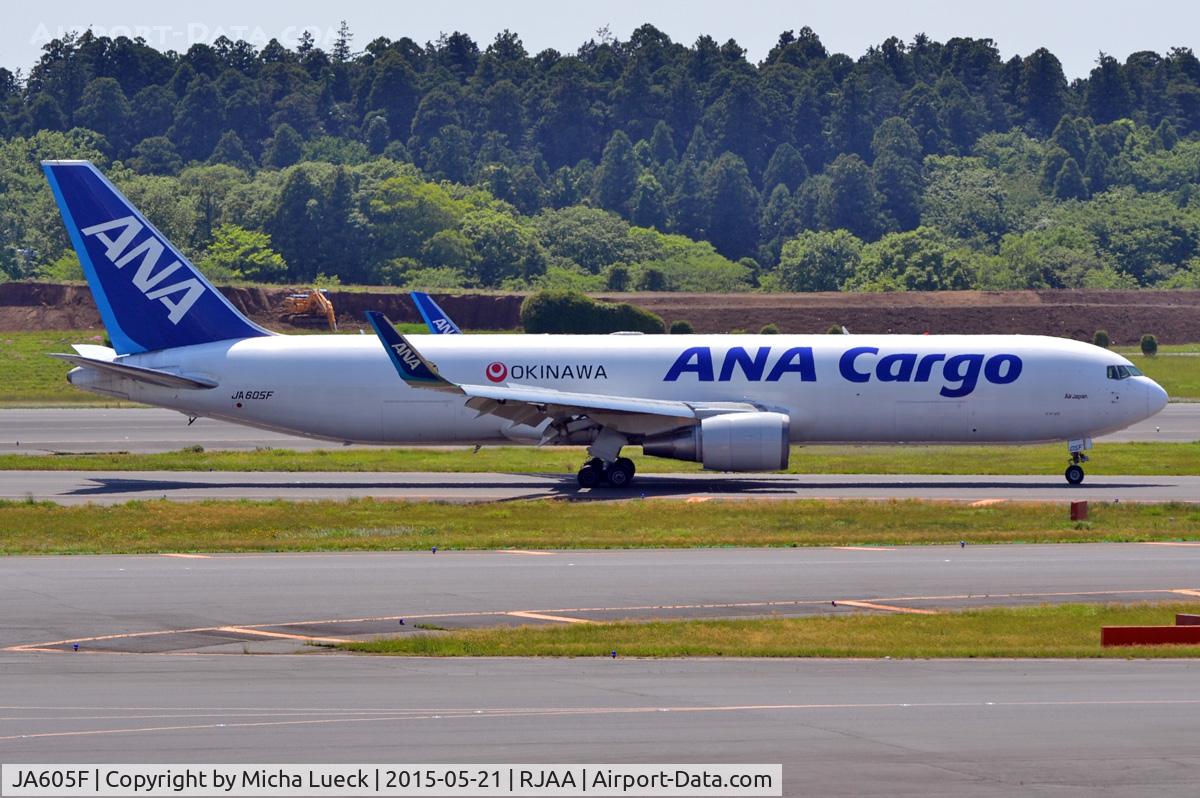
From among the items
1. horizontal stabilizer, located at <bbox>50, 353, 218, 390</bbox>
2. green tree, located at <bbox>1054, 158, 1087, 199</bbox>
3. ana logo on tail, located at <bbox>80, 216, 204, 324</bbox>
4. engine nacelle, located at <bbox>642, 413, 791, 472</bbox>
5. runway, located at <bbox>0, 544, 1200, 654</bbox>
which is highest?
green tree, located at <bbox>1054, 158, 1087, 199</bbox>

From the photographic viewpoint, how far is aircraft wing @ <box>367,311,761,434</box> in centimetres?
3950

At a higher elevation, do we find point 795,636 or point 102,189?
point 102,189

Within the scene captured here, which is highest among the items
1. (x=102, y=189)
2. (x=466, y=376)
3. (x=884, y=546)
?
(x=102, y=189)

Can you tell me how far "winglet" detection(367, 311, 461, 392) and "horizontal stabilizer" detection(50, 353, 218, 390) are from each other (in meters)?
7.08

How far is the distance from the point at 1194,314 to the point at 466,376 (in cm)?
8265

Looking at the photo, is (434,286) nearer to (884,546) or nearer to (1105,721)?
(884,546)

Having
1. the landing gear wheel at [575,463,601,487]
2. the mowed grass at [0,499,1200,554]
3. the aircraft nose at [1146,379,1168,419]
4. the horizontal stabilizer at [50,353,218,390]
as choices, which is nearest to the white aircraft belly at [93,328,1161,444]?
the horizontal stabilizer at [50,353,218,390]

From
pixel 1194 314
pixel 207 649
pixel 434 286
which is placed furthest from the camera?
pixel 434 286

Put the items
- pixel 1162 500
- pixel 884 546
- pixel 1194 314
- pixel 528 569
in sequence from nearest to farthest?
pixel 528 569 → pixel 884 546 → pixel 1162 500 → pixel 1194 314

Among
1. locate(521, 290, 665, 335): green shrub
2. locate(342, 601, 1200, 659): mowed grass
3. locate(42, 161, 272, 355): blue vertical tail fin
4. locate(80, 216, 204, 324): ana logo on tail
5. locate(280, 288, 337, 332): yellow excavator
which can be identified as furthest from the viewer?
locate(280, 288, 337, 332): yellow excavator

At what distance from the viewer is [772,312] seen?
356ft

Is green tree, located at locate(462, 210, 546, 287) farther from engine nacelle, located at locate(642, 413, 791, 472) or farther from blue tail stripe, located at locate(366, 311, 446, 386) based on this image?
blue tail stripe, located at locate(366, 311, 446, 386)

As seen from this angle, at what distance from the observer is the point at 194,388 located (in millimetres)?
43969

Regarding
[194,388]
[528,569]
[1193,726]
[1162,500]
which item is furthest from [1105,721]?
[194,388]
